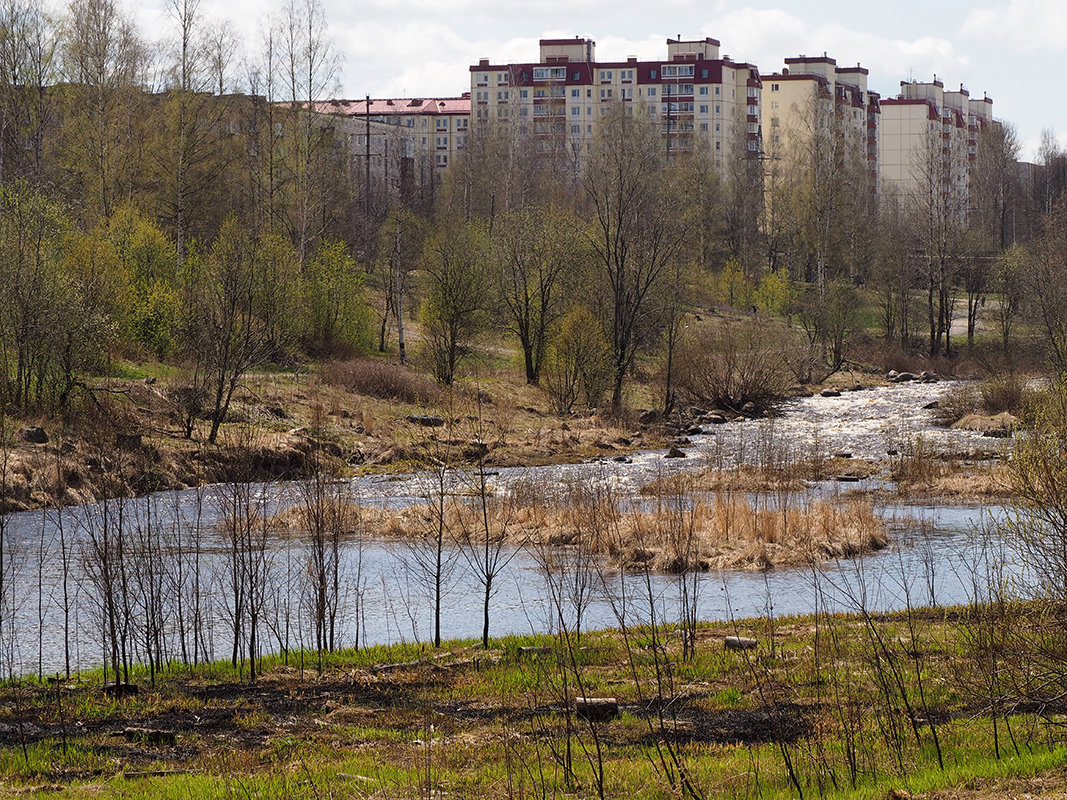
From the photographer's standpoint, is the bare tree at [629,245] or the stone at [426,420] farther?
the bare tree at [629,245]

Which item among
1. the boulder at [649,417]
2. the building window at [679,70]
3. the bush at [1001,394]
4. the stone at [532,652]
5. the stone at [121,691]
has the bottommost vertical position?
the stone at [532,652]

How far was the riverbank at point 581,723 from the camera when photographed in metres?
9.12

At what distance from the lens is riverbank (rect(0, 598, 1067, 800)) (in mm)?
9117

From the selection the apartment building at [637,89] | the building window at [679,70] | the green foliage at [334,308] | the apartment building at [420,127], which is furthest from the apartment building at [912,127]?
the green foliage at [334,308]

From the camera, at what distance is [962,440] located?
120 ft

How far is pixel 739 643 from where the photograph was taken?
15.1 m

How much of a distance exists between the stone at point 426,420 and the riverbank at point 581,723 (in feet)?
69.3

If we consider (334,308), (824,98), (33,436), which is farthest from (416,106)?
(33,436)

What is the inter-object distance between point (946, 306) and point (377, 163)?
218 ft

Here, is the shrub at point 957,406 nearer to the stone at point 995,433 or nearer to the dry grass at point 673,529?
the stone at point 995,433

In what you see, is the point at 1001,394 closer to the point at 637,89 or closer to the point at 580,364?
the point at 580,364

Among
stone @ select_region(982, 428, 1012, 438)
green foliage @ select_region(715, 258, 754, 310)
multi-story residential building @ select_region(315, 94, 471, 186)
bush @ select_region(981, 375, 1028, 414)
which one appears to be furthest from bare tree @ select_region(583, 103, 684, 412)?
multi-story residential building @ select_region(315, 94, 471, 186)

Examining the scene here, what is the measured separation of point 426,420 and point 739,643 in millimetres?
23264

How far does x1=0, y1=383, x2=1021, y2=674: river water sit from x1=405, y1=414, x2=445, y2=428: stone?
636cm
